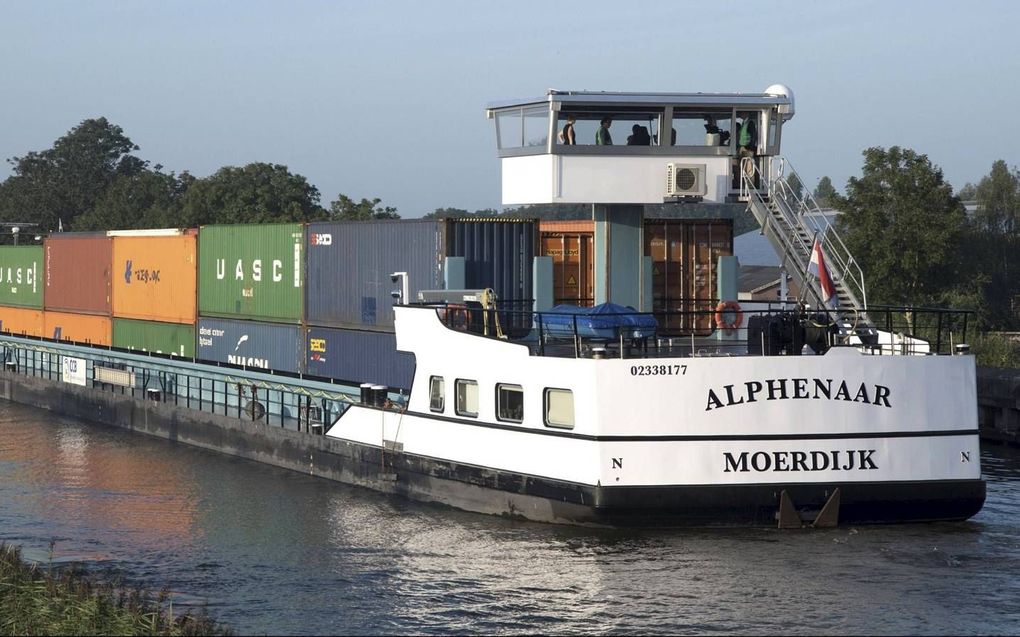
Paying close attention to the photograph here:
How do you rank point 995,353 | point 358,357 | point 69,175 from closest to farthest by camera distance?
point 358,357
point 995,353
point 69,175

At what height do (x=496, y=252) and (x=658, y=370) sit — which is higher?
(x=496, y=252)

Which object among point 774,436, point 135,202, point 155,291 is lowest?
point 774,436

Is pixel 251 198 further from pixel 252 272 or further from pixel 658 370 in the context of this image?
pixel 658 370

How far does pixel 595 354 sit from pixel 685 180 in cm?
490

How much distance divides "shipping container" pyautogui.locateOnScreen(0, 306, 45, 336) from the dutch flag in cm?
2965

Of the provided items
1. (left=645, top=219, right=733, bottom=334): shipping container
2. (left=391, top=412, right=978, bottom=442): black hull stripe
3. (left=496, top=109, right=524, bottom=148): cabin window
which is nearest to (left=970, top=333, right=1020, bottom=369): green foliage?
(left=645, top=219, right=733, bottom=334): shipping container

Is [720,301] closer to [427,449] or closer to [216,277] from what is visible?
[427,449]

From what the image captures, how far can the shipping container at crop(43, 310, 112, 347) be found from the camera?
3801cm

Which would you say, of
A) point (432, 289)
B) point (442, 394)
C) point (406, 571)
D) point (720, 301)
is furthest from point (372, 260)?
point (406, 571)

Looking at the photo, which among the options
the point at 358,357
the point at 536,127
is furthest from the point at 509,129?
the point at 358,357

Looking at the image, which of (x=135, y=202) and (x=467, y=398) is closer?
(x=467, y=398)

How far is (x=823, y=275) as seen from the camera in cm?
1956

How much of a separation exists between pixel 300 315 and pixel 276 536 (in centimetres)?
843

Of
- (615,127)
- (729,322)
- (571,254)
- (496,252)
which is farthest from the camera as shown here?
(571,254)
